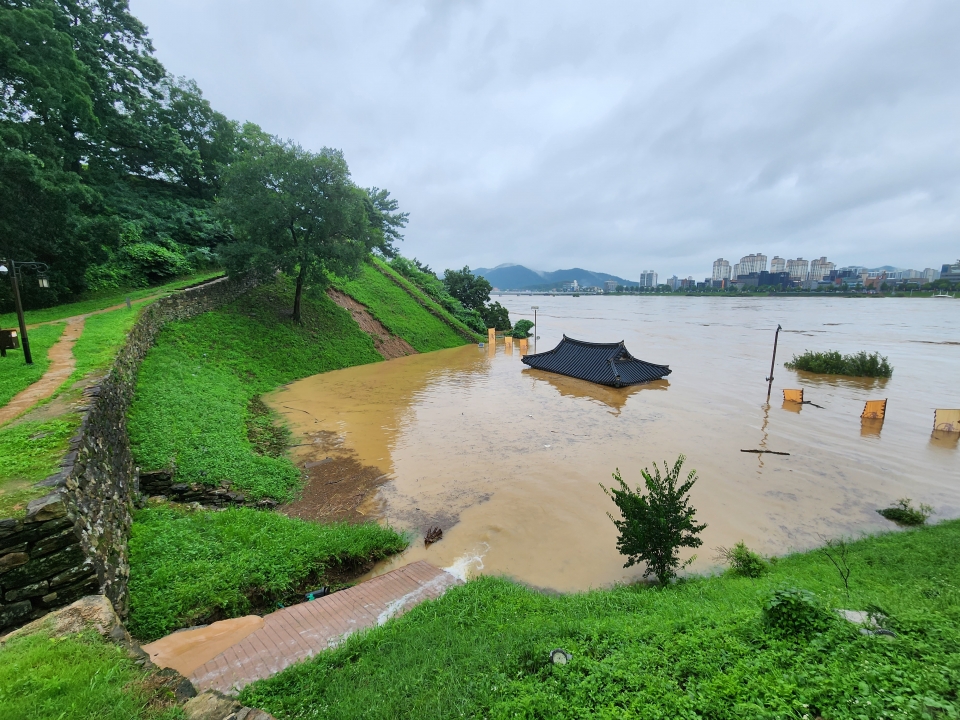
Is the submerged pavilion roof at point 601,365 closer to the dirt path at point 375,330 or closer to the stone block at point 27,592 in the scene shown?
the dirt path at point 375,330

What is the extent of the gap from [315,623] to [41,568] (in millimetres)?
3170

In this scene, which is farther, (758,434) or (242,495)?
(758,434)

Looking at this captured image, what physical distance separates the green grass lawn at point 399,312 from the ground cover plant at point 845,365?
84.2 feet

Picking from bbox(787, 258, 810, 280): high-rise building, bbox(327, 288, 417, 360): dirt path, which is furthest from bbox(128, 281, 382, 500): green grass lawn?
bbox(787, 258, 810, 280): high-rise building

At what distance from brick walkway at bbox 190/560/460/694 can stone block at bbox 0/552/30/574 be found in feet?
7.55

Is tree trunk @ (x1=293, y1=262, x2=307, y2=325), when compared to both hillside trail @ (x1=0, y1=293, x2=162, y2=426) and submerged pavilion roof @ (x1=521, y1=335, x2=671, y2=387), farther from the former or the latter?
submerged pavilion roof @ (x1=521, y1=335, x2=671, y2=387)

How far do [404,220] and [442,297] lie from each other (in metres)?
14.6

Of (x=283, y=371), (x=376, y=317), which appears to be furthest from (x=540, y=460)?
(x=376, y=317)

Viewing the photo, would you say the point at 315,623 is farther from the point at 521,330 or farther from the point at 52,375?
the point at 521,330

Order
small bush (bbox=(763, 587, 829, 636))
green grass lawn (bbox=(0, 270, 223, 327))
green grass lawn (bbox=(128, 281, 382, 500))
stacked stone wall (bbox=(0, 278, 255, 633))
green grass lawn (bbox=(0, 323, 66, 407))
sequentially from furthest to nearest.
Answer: green grass lawn (bbox=(0, 270, 223, 327)) < green grass lawn (bbox=(128, 281, 382, 500)) < green grass lawn (bbox=(0, 323, 66, 407)) < stacked stone wall (bbox=(0, 278, 255, 633)) < small bush (bbox=(763, 587, 829, 636))

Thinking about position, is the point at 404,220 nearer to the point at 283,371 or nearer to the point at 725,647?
the point at 283,371

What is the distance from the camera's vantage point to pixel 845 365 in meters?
25.6

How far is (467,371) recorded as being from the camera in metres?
26.1

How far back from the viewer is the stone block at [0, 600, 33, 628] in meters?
4.33
